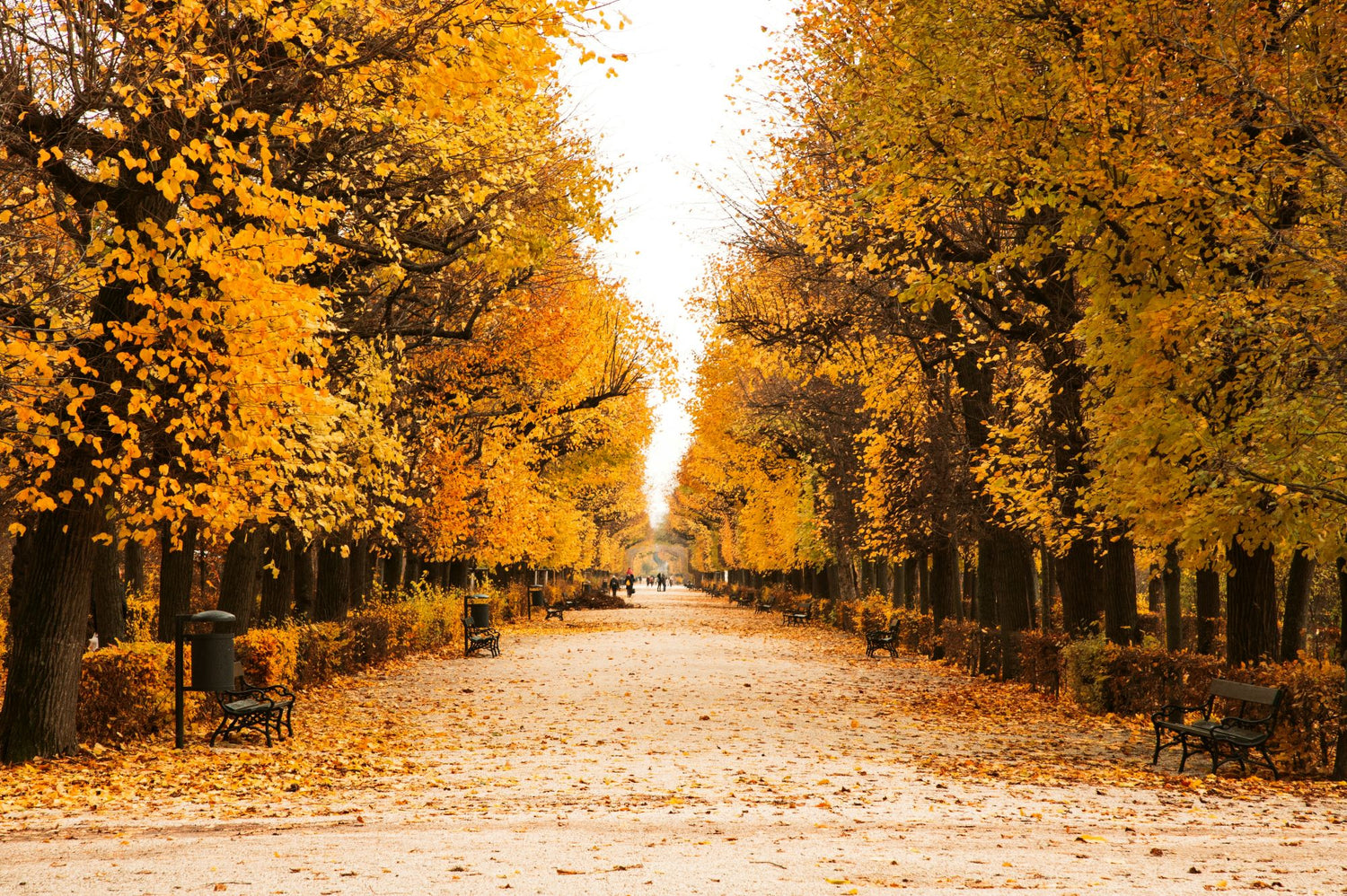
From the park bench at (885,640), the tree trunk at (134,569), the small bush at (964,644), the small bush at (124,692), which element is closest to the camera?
the small bush at (124,692)

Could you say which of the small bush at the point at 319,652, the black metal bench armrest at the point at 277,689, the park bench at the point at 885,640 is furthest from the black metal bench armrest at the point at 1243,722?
the park bench at the point at 885,640

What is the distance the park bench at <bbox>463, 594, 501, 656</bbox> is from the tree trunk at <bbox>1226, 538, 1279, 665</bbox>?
16.1 m

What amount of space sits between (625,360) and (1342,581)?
1921 cm

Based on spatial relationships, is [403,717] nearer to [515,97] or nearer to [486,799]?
[486,799]

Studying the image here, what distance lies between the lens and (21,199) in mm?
9984

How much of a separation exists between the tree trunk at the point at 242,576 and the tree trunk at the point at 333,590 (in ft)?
15.9

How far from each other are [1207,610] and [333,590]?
15152 millimetres

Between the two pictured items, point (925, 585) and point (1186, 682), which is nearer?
point (1186, 682)

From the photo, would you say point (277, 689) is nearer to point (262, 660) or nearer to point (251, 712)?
point (251, 712)

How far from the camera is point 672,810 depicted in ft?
26.7

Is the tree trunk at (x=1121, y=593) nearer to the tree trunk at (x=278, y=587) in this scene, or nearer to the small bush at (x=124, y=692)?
the small bush at (x=124, y=692)

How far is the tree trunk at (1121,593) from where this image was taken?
15570 millimetres

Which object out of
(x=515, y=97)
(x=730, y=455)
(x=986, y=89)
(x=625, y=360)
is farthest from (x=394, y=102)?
(x=730, y=455)

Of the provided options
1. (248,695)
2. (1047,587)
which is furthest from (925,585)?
(248,695)
